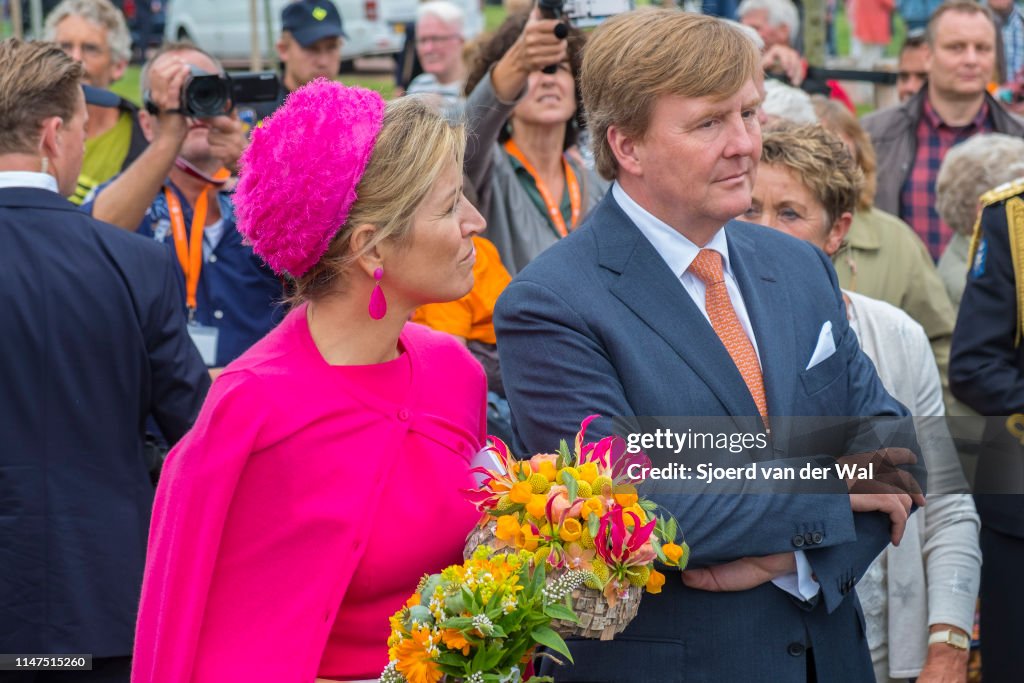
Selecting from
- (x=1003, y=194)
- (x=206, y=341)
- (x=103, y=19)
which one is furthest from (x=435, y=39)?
(x=1003, y=194)

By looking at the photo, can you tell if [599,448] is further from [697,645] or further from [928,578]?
[928,578]

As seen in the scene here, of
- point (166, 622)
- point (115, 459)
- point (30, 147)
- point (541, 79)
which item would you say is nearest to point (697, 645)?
point (166, 622)

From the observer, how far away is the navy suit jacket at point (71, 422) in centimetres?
370

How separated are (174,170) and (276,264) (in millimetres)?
2671

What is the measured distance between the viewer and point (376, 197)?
2668 mm

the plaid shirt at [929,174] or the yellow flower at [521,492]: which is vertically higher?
the yellow flower at [521,492]

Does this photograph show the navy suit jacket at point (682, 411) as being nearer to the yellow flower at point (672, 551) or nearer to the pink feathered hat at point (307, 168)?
the yellow flower at point (672, 551)

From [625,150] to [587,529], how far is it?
3.25 feet

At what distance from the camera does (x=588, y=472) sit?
2.38 meters

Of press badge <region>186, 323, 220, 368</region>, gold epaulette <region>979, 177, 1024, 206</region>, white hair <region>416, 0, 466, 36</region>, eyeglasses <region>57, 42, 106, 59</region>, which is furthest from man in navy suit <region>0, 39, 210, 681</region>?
white hair <region>416, 0, 466, 36</region>

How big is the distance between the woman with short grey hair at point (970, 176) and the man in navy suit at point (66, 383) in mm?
2991

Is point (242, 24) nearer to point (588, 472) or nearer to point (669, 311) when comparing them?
point (669, 311)

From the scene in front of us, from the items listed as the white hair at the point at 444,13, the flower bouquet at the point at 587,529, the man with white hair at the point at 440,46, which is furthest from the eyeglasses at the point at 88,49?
the flower bouquet at the point at 587,529

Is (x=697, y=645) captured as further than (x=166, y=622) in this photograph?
Yes
